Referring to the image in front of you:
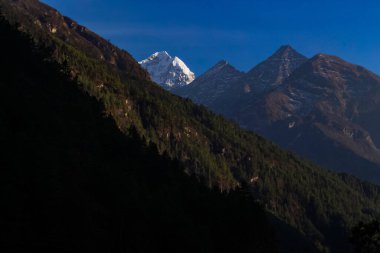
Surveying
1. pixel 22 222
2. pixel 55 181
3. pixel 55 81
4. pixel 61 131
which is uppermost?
pixel 55 81

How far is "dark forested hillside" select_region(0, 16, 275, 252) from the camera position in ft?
236

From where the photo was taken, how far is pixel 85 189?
91750 millimetres

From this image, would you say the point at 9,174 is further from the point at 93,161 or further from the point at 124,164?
the point at 124,164

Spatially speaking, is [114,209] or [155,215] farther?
[155,215]

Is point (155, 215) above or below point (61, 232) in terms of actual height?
above

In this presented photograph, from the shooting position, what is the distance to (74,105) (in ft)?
494

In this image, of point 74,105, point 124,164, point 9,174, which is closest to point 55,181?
point 9,174

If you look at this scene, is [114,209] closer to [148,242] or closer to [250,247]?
[148,242]

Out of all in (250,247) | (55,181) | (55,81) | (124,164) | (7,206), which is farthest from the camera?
(55,81)

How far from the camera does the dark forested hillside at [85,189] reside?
72000 millimetres

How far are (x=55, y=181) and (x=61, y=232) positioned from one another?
9.71 metres

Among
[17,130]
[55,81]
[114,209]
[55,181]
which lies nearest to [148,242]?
[114,209]

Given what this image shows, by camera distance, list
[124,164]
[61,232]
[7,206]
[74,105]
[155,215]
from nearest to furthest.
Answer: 1. [7,206]
2. [61,232]
3. [155,215]
4. [124,164]
5. [74,105]

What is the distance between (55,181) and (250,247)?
5370 cm
